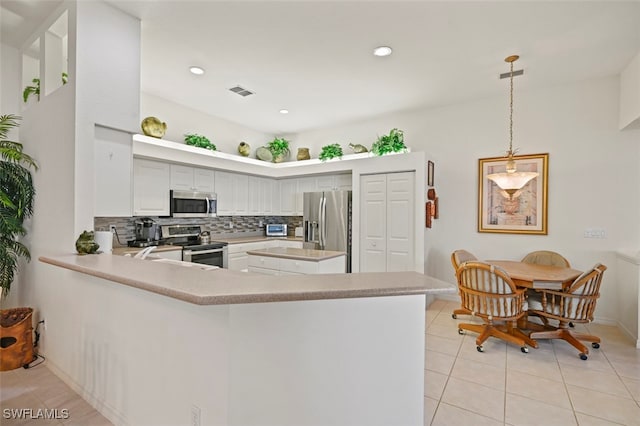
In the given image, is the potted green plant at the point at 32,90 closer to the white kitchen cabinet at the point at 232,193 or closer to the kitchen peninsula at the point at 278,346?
the kitchen peninsula at the point at 278,346

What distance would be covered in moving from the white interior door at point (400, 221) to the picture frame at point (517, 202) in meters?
1.05

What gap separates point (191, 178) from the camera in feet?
15.4

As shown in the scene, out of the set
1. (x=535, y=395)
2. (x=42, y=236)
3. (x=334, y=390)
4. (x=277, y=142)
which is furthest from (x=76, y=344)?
(x=277, y=142)

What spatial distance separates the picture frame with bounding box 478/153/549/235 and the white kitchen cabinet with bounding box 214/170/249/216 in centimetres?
387

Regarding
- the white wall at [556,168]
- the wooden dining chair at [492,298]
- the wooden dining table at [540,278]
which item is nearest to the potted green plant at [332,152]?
the white wall at [556,168]

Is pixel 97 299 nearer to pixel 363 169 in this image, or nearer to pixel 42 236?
pixel 42 236

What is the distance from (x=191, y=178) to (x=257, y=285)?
3.82 metres

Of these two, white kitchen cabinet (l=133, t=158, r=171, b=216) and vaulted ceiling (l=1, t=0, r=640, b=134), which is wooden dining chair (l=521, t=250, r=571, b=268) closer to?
vaulted ceiling (l=1, t=0, r=640, b=134)

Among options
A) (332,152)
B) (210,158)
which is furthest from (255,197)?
(332,152)

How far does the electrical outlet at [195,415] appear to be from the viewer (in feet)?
4.72

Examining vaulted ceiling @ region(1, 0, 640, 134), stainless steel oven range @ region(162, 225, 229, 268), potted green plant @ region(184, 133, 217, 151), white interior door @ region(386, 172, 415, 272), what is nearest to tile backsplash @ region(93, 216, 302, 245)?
stainless steel oven range @ region(162, 225, 229, 268)

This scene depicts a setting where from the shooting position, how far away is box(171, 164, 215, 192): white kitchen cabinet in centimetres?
449

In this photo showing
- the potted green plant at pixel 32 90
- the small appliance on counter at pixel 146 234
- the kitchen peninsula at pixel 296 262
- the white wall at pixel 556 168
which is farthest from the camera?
the small appliance on counter at pixel 146 234

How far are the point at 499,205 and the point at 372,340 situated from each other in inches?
146
